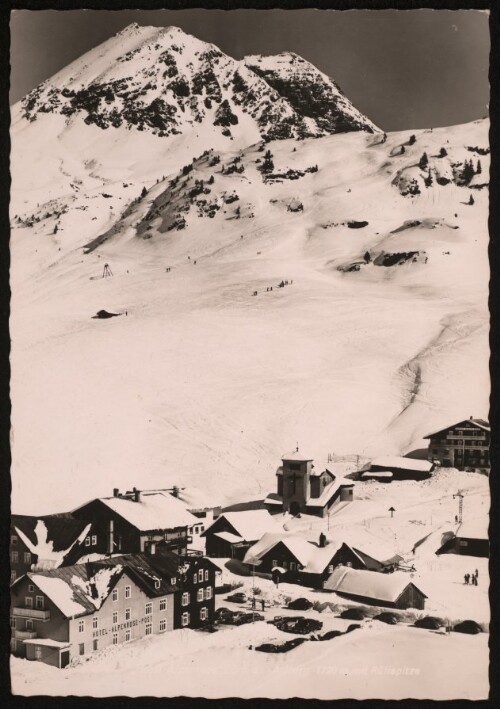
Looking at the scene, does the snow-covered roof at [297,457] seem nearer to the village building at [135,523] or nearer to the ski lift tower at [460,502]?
the village building at [135,523]

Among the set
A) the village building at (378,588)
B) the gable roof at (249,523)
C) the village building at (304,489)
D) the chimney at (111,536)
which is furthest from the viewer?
the village building at (304,489)

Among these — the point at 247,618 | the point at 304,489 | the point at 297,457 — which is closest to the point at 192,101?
the point at 297,457

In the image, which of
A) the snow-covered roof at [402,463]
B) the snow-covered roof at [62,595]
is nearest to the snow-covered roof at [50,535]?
the snow-covered roof at [62,595]

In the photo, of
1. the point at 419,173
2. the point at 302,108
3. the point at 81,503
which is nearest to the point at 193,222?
the point at 302,108

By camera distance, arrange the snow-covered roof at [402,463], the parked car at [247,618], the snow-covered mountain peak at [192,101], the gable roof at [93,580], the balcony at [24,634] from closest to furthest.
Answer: the gable roof at [93,580]
the balcony at [24,634]
the parked car at [247,618]
the snow-covered roof at [402,463]
the snow-covered mountain peak at [192,101]

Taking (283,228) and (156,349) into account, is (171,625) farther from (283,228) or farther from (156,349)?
(283,228)

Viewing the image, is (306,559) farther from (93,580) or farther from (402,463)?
(402,463)
